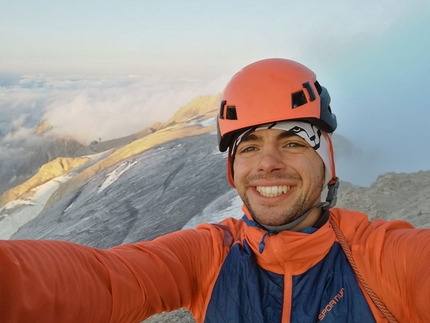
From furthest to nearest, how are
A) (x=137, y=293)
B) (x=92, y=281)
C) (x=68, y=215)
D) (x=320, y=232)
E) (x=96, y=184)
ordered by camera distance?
(x=96, y=184), (x=68, y=215), (x=320, y=232), (x=137, y=293), (x=92, y=281)

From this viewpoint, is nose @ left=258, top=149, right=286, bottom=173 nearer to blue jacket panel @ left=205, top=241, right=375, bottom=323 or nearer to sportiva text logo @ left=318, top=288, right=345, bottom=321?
blue jacket panel @ left=205, top=241, right=375, bottom=323

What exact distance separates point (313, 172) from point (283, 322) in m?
1.17

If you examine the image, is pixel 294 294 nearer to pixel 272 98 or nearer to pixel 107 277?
pixel 107 277

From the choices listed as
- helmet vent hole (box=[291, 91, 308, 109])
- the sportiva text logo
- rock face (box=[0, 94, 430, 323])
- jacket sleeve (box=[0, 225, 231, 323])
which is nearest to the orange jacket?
jacket sleeve (box=[0, 225, 231, 323])

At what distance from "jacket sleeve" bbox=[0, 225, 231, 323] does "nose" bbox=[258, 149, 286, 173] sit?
1.98ft

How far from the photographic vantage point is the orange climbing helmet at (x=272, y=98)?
9.53 feet

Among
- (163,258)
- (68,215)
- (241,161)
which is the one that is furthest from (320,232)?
(68,215)

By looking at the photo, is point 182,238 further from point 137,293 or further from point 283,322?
point 283,322

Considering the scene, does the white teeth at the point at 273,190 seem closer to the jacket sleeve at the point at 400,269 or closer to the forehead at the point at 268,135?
the forehead at the point at 268,135

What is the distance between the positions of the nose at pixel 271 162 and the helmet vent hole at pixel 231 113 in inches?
22.4

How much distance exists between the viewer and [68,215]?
17.7m

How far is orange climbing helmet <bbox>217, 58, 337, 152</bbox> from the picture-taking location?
2904 millimetres

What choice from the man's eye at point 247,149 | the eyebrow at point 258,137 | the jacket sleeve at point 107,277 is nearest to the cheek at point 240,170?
the man's eye at point 247,149

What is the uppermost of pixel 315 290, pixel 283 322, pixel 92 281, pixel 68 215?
pixel 92 281
